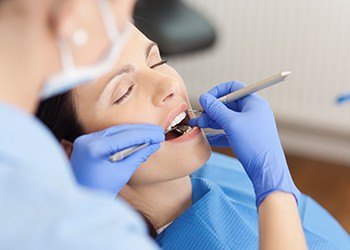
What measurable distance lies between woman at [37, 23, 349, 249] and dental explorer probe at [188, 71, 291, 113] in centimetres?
4

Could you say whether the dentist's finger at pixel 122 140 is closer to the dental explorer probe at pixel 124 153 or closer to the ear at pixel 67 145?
the dental explorer probe at pixel 124 153

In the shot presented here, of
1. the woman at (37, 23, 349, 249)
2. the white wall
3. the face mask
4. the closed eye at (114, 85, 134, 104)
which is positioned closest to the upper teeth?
the woman at (37, 23, 349, 249)

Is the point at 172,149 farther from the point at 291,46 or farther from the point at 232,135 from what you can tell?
the point at 291,46

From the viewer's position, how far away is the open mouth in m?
1.57

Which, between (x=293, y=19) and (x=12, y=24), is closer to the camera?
(x=12, y=24)

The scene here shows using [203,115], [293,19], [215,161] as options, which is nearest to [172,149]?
[203,115]

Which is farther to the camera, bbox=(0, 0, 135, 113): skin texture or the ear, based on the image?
the ear

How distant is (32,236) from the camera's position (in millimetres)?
848

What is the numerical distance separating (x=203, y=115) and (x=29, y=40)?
73 cm

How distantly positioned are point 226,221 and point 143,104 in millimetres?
333

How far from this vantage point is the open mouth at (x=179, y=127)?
1571mm

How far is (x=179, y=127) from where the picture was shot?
5.29 feet

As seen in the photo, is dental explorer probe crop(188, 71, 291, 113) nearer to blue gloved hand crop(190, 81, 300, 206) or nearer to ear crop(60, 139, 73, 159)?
blue gloved hand crop(190, 81, 300, 206)

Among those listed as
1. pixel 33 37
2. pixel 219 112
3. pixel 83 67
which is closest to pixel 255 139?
pixel 219 112
